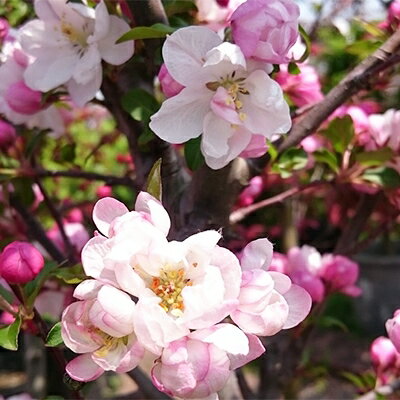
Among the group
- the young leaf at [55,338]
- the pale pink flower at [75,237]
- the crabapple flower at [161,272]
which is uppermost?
the crabapple flower at [161,272]

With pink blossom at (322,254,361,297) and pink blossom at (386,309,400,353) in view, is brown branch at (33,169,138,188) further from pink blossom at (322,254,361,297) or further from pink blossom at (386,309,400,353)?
pink blossom at (386,309,400,353)

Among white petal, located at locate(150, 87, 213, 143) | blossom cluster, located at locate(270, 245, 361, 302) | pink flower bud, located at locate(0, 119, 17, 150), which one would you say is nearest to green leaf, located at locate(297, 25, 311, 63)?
white petal, located at locate(150, 87, 213, 143)

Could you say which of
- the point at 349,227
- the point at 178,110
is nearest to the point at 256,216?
the point at 349,227

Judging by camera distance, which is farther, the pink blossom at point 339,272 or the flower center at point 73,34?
the pink blossom at point 339,272

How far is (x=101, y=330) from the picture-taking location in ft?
2.03

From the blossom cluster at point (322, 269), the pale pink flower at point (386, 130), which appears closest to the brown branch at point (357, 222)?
the blossom cluster at point (322, 269)

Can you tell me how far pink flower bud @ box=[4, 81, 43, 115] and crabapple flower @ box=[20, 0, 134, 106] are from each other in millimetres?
32

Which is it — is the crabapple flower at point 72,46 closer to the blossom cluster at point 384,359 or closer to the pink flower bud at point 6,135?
the pink flower bud at point 6,135

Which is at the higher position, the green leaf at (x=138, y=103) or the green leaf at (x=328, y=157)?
the green leaf at (x=138, y=103)

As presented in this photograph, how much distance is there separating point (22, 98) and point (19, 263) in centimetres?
32

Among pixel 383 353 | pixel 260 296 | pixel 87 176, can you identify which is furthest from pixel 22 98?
pixel 383 353

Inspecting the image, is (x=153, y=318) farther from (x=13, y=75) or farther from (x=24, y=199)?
(x=24, y=199)

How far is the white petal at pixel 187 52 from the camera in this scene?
726 mm

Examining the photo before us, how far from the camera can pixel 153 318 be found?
22.6 inches
